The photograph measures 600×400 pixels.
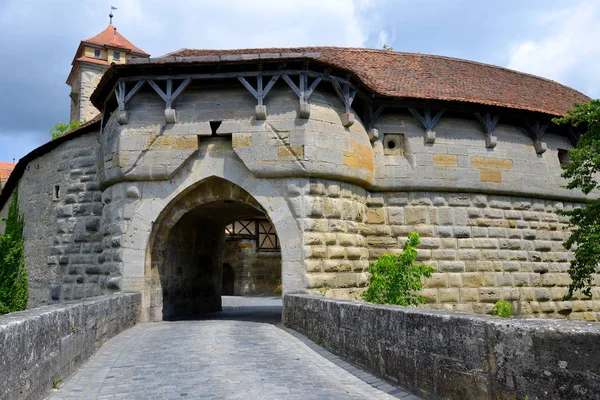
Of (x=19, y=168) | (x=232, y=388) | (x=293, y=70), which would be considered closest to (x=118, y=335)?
(x=232, y=388)

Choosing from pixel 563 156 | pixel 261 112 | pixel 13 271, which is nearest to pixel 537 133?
pixel 563 156

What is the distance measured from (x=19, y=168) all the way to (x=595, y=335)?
1509cm

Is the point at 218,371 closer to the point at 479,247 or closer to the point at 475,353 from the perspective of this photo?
the point at 475,353

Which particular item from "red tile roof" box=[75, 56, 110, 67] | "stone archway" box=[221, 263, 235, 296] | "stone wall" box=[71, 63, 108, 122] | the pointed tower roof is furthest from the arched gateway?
the pointed tower roof

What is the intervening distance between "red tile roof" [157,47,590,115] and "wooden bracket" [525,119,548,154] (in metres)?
0.40

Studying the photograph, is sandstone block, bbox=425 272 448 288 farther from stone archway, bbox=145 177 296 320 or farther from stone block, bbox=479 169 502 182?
stone archway, bbox=145 177 296 320

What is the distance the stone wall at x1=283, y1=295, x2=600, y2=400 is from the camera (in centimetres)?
255

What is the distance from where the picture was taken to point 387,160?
1109 centimetres

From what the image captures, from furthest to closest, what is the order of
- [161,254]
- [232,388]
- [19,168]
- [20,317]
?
[19,168] → [161,254] → [232,388] → [20,317]

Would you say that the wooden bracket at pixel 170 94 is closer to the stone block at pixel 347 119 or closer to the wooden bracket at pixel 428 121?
the stone block at pixel 347 119

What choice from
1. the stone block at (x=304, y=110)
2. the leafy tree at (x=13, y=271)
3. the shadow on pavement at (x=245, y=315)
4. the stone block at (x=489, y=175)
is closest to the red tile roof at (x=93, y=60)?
the leafy tree at (x=13, y=271)

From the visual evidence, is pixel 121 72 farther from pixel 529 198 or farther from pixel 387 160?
pixel 529 198

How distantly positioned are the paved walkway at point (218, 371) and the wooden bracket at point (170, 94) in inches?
166

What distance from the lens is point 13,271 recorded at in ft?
43.8
